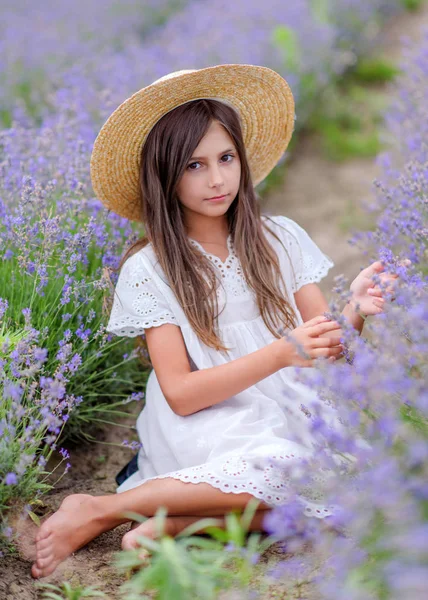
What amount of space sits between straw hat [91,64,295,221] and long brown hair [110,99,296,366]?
0.04 meters

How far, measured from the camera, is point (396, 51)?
6.99 metres

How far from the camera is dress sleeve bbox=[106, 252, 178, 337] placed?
2.26 m

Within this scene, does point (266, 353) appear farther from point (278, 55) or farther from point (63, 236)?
point (278, 55)

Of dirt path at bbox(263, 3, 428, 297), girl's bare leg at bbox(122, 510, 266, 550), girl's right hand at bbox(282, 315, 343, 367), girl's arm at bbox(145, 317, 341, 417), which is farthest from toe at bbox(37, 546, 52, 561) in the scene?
dirt path at bbox(263, 3, 428, 297)

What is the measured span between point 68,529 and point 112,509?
125 millimetres

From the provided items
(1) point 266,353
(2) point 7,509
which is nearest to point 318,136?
(1) point 266,353

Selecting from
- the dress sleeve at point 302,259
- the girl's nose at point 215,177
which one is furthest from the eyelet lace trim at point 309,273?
the girl's nose at point 215,177

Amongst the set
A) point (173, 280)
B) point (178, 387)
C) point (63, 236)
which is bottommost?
point (178, 387)

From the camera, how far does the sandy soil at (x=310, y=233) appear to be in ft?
6.26

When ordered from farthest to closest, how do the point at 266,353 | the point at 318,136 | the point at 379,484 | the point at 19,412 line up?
the point at 318,136, the point at 266,353, the point at 19,412, the point at 379,484

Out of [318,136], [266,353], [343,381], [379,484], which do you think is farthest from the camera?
[318,136]

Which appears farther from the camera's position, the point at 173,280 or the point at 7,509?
the point at 173,280

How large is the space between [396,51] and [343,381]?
618 centimetres

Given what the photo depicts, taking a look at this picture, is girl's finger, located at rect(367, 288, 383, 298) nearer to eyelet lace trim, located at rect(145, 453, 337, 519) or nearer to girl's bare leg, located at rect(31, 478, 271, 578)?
eyelet lace trim, located at rect(145, 453, 337, 519)
